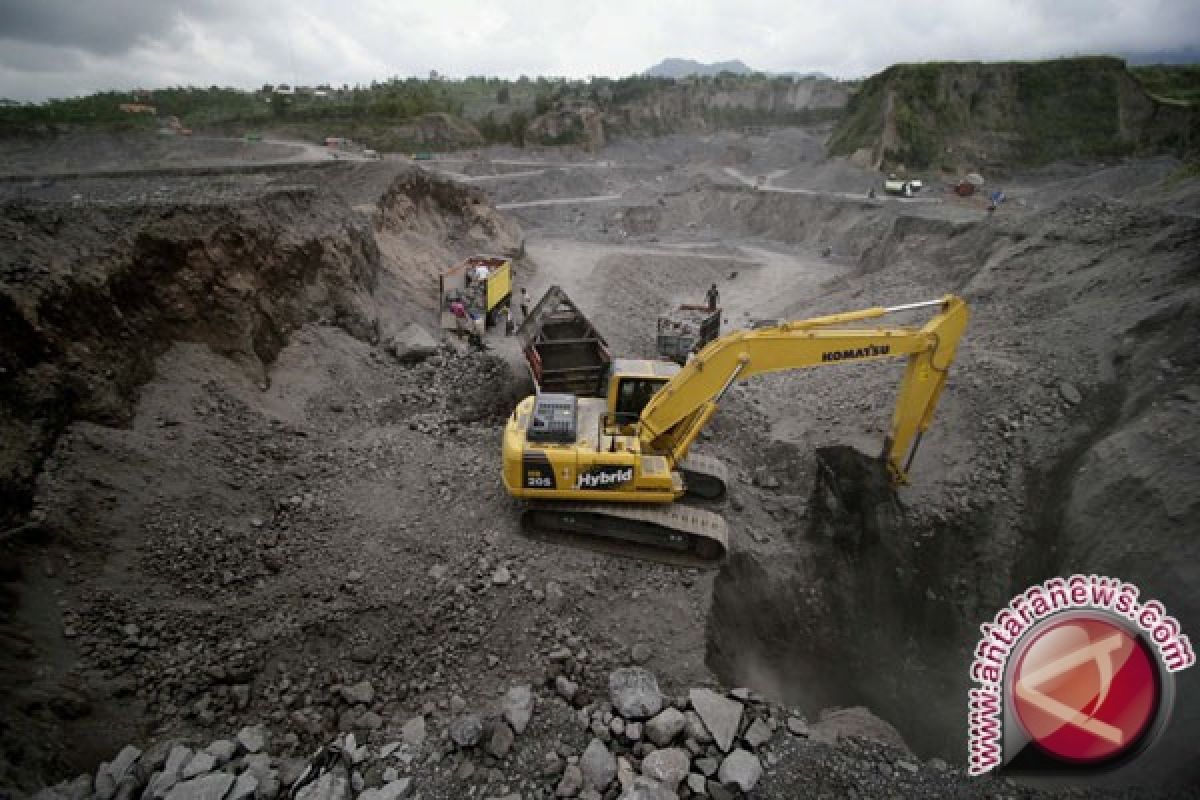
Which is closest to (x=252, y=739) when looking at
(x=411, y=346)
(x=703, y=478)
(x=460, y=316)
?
(x=703, y=478)

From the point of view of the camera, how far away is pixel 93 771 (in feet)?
17.7

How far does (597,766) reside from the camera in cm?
550

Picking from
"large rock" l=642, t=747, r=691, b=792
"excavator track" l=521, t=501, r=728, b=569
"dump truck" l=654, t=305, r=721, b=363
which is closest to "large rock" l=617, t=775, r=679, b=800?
"large rock" l=642, t=747, r=691, b=792

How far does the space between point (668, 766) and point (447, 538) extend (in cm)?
421

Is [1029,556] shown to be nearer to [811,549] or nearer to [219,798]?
[811,549]

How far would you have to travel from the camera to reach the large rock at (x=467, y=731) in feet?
18.4

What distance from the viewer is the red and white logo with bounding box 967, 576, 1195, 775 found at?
5539 mm

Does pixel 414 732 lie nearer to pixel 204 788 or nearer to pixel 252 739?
pixel 252 739

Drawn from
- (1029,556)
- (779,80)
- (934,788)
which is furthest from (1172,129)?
(779,80)

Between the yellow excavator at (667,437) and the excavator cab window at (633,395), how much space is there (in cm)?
30

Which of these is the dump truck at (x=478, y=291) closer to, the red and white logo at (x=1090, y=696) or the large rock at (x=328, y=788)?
the large rock at (x=328, y=788)

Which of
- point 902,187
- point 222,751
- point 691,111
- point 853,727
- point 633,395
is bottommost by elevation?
point 853,727

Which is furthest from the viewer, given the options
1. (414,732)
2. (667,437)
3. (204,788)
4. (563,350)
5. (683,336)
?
(683,336)

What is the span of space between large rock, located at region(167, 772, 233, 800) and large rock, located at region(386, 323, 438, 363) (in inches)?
368
